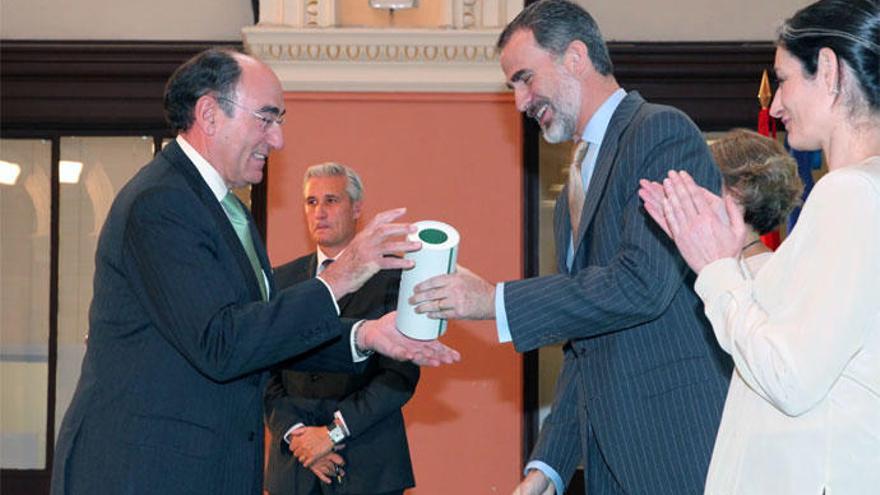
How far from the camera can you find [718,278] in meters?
2.21

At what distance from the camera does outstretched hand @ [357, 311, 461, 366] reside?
3180 millimetres

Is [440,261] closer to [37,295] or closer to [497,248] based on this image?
[497,248]

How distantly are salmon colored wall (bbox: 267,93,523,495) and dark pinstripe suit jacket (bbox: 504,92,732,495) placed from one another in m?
3.18

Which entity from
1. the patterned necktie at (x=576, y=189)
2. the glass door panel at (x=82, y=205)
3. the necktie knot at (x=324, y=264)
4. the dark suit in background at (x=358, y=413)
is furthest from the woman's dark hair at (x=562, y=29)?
the glass door panel at (x=82, y=205)

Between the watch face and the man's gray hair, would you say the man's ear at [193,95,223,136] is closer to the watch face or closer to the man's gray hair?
the watch face

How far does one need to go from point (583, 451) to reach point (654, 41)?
3815mm

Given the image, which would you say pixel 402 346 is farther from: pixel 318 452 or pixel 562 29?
pixel 318 452

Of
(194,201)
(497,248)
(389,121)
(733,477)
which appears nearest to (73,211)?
(389,121)

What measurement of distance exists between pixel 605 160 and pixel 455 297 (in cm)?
45

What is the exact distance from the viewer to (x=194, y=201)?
290 cm

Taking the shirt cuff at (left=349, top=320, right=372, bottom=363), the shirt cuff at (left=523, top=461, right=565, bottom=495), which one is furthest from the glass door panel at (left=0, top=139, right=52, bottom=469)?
the shirt cuff at (left=523, top=461, right=565, bottom=495)

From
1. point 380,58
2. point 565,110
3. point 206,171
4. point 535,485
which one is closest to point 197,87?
point 206,171

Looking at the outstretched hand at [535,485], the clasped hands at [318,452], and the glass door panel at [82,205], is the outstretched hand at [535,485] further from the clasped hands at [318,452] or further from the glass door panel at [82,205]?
the glass door panel at [82,205]

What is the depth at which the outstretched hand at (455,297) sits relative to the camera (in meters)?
2.90
